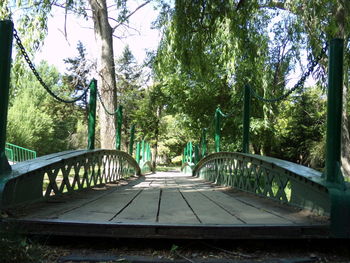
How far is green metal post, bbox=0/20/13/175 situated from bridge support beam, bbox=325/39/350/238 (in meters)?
2.82

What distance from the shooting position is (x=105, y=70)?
10.7m

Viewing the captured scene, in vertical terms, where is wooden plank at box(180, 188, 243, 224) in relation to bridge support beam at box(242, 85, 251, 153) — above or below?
below

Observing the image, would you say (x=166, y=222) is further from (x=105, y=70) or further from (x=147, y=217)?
(x=105, y=70)

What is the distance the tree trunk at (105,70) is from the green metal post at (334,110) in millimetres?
7965

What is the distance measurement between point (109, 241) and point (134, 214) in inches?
15.5

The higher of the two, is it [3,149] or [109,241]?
[3,149]

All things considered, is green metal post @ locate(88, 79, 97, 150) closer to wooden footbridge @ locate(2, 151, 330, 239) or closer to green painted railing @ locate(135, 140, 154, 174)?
wooden footbridge @ locate(2, 151, 330, 239)

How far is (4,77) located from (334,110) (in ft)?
9.80

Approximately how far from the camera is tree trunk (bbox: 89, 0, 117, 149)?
1026 centimetres

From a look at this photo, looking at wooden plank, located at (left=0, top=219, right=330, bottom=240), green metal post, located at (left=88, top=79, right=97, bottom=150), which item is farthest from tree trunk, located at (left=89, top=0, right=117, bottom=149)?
wooden plank, located at (left=0, top=219, right=330, bottom=240)

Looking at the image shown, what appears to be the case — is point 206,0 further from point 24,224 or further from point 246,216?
point 24,224

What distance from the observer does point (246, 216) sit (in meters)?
3.05

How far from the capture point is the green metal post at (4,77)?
2963 mm

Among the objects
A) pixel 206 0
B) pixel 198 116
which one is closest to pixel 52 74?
pixel 198 116
